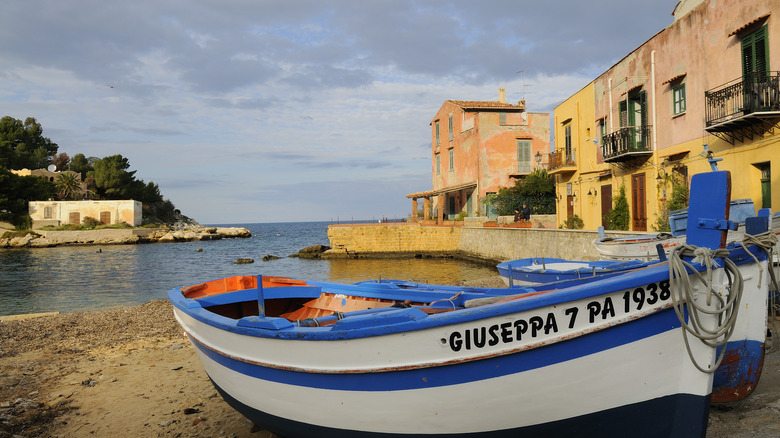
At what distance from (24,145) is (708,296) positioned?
91.1 metres

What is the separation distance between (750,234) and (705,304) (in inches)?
31.6

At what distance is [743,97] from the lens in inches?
490

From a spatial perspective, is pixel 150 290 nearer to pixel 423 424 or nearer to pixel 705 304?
pixel 423 424

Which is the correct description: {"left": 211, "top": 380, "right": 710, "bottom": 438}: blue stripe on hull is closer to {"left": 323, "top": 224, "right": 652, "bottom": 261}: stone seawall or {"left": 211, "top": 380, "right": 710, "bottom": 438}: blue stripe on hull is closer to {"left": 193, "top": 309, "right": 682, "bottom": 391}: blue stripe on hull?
{"left": 193, "top": 309, "right": 682, "bottom": 391}: blue stripe on hull

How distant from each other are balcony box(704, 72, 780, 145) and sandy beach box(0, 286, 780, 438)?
809cm

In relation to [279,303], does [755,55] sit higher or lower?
higher

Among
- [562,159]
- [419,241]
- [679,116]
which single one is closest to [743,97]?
[679,116]

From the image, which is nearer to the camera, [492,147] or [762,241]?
[762,241]

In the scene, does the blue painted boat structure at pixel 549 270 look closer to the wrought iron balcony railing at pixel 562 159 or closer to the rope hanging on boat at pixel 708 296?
the rope hanging on boat at pixel 708 296

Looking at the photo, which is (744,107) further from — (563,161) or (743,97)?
(563,161)

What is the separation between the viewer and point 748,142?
12867 millimetres

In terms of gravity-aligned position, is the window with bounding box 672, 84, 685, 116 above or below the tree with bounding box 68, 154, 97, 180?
below

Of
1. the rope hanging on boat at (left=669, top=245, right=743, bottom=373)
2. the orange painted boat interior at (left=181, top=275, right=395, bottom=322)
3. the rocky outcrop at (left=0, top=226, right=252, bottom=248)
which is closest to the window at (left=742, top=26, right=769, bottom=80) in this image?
the rope hanging on boat at (left=669, top=245, right=743, bottom=373)

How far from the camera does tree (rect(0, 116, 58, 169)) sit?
222 feet
